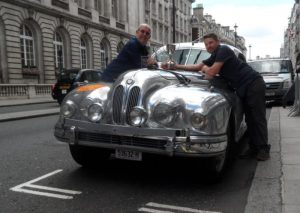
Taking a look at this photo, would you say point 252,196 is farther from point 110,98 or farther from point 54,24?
point 54,24

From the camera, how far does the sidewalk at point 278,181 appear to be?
3.87 m

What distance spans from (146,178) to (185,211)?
1.26 meters

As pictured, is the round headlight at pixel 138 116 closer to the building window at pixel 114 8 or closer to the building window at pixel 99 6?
the building window at pixel 99 6

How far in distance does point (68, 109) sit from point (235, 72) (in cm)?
235

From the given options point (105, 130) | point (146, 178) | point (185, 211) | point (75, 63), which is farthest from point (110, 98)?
point (75, 63)

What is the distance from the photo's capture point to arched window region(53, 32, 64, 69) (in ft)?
118

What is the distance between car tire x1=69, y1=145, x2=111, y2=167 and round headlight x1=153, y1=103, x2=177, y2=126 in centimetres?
112

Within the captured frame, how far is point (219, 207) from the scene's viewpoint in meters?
3.97

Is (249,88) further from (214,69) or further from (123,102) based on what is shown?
(123,102)

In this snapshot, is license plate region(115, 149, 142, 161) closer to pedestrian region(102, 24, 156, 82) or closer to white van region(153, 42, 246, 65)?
pedestrian region(102, 24, 156, 82)

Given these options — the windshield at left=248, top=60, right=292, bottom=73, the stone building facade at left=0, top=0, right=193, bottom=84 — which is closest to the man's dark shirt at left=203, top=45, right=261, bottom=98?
the windshield at left=248, top=60, right=292, bottom=73

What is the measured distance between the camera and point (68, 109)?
4.87 metres

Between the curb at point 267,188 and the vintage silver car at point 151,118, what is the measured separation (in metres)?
0.48

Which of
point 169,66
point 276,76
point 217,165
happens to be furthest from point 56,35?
point 217,165
